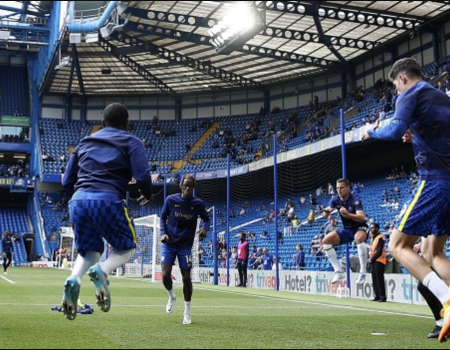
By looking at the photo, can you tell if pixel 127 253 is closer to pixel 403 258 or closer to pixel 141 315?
pixel 403 258

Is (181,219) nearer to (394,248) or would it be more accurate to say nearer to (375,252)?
(394,248)

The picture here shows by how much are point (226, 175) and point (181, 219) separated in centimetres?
3294

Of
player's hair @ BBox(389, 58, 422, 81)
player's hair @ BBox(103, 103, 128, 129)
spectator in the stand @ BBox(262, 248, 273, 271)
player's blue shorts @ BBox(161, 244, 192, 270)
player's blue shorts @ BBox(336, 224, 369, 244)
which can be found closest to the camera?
player's hair @ BBox(389, 58, 422, 81)

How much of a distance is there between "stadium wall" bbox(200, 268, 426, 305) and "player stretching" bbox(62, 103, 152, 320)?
34.3 feet

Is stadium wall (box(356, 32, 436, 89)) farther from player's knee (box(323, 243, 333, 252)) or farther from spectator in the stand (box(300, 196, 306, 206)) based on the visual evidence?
player's knee (box(323, 243, 333, 252))

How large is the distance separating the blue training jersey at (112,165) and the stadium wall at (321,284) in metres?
10.5

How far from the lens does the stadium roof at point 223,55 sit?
34531 millimetres

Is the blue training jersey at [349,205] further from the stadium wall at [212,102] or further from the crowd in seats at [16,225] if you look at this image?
the crowd in seats at [16,225]

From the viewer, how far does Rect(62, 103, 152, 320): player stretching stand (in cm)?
562

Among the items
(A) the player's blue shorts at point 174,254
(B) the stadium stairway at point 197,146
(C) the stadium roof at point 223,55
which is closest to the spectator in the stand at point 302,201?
(C) the stadium roof at point 223,55

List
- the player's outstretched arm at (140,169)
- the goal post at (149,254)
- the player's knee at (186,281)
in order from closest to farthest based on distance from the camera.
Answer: the player's outstretched arm at (140,169)
the player's knee at (186,281)
the goal post at (149,254)

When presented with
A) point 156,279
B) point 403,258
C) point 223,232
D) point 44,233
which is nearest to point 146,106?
Answer: point 44,233

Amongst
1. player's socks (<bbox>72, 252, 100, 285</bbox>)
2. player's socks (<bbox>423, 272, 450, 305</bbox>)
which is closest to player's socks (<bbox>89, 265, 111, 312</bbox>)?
player's socks (<bbox>72, 252, 100, 285</bbox>)

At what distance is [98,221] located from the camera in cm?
564
